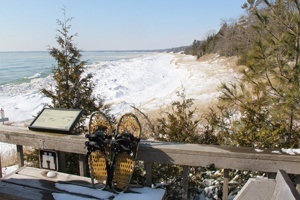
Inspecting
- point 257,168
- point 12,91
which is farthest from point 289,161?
point 12,91

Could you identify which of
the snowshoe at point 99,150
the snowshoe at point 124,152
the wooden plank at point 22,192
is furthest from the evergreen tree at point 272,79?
the wooden plank at point 22,192

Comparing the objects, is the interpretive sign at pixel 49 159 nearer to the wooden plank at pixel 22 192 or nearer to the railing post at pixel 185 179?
the wooden plank at pixel 22 192

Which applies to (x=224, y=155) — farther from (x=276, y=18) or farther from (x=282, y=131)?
(x=276, y=18)

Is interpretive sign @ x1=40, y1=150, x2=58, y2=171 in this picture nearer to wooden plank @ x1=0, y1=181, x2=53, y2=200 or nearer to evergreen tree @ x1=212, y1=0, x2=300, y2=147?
wooden plank @ x1=0, y1=181, x2=53, y2=200

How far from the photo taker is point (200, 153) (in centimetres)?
213

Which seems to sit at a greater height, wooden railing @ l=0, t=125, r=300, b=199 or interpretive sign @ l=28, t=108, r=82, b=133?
interpretive sign @ l=28, t=108, r=82, b=133

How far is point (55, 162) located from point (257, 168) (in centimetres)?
189

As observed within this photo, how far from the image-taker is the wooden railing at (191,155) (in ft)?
6.53

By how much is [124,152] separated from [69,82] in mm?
3741

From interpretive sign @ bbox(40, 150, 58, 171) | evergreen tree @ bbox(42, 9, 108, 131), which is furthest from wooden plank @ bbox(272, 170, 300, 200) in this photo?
evergreen tree @ bbox(42, 9, 108, 131)

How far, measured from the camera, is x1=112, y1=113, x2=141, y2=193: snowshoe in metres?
2.24

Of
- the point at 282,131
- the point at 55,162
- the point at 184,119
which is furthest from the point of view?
the point at 184,119

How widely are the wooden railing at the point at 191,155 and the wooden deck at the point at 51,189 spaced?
158mm

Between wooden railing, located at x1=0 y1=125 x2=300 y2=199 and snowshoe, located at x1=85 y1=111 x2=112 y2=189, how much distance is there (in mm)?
148
